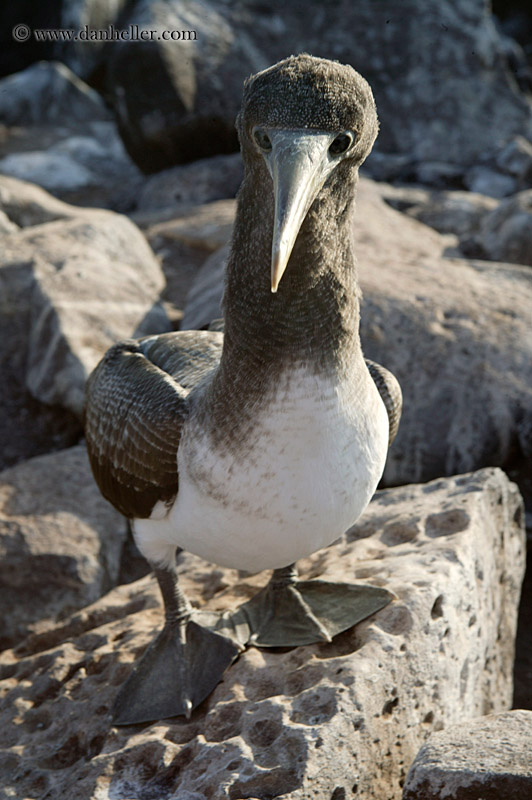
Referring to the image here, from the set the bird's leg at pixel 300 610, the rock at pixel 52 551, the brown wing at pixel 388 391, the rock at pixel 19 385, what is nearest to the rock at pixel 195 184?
the rock at pixel 19 385

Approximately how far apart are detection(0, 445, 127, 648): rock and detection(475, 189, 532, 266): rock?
4156mm

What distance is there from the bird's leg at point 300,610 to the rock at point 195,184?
6727 millimetres

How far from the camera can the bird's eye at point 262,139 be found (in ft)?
9.06

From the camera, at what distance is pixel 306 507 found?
3.16 m

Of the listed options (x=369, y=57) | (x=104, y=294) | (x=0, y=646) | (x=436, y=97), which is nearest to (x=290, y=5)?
(x=369, y=57)

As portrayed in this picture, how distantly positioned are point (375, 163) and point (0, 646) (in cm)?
801

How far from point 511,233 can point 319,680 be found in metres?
5.29

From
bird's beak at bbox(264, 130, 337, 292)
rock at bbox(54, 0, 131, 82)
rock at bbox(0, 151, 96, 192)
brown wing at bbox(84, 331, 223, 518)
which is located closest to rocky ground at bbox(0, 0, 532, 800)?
rock at bbox(0, 151, 96, 192)

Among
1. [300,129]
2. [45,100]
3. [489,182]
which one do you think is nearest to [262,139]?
[300,129]

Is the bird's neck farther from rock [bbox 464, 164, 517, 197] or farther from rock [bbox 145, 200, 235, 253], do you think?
rock [bbox 464, 164, 517, 197]

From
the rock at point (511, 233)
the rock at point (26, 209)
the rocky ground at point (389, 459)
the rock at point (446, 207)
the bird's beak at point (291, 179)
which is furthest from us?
the rock at point (446, 207)

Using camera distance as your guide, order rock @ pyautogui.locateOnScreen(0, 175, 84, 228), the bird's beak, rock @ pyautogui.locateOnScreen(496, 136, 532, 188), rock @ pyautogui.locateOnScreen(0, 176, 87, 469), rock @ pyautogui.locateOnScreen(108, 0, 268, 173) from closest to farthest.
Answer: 1. the bird's beak
2. rock @ pyautogui.locateOnScreen(0, 176, 87, 469)
3. rock @ pyautogui.locateOnScreen(0, 175, 84, 228)
4. rock @ pyautogui.locateOnScreen(496, 136, 532, 188)
5. rock @ pyautogui.locateOnScreen(108, 0, 268, 173)

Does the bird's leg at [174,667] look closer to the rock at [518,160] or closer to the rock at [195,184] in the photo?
the rock at [195,184]

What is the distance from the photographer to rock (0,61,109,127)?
47.6 ft
